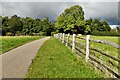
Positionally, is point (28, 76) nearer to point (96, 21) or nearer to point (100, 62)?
point (100, 62)

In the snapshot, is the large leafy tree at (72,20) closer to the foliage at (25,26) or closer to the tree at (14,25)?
the tree at (14,25)

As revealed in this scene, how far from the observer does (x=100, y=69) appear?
8.45m

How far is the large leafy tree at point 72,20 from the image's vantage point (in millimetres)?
84625

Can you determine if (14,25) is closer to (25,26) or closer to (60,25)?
(25,26)

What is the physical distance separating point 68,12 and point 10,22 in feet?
104

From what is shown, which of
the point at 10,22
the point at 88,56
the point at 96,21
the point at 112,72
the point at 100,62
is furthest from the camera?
the point at 96,21

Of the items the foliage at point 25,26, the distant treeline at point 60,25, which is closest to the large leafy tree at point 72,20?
the distant treeline at point 60,25

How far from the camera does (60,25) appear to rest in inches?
3393

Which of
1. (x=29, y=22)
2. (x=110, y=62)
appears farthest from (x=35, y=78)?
(x=29, y=22)

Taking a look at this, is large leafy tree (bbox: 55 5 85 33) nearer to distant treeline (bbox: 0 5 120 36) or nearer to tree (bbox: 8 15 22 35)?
distant treeline (bbox: 0 5 120 36)

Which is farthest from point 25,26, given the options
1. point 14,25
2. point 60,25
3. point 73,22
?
point 73,22

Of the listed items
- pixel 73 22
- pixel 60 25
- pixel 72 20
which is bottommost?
pixel 60 25

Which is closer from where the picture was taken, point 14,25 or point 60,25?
point 60,25

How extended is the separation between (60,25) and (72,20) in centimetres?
465
